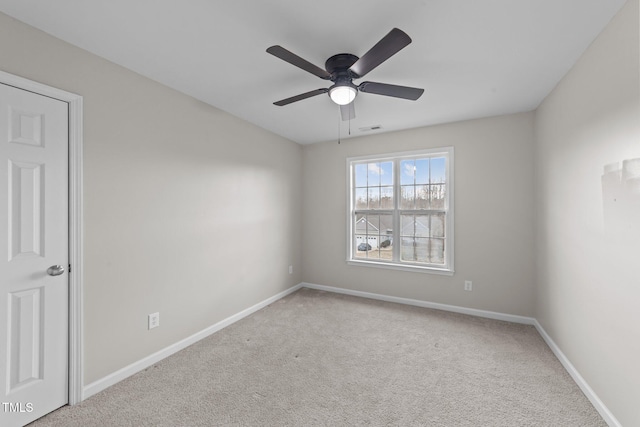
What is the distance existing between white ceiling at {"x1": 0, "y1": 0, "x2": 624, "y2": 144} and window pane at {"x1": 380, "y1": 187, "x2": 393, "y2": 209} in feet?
5.11

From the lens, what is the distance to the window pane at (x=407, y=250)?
3947 millimetres

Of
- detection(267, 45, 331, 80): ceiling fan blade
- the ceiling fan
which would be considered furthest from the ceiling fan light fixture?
detection(267, 45, 331, 80): ceiling fan blade

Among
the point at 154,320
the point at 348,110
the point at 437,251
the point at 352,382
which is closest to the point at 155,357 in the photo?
the point at 154,320

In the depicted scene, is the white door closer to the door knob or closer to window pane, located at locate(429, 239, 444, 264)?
the door knob

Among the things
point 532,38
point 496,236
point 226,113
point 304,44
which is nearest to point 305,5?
point 304,44

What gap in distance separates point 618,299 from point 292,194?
370cm

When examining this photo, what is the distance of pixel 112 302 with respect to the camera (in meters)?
2.15

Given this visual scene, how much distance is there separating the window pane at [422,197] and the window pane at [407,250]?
0.51m

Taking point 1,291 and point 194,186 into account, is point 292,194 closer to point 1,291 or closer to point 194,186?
point 194,186

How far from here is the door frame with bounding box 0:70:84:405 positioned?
1.92 meters

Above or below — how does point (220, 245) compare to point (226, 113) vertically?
below

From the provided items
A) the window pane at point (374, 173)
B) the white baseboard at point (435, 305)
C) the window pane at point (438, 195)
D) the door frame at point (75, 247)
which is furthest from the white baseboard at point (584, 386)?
the door frame at point (75, 247)

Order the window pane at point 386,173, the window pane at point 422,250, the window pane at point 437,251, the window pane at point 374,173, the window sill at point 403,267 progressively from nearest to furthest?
the window sill at point 403,267 < the window pane at point 437,251 < the window pane at point 422,250 < the window pane at point 386,173 < the window pane at point 374,173

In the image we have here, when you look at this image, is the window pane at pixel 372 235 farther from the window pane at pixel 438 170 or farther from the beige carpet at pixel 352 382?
the beige carpet at pixel 352 382
